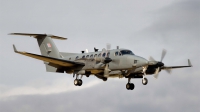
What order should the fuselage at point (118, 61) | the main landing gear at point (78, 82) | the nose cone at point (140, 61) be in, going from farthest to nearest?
the main landing gear at point (78, 82)
the fuselage at point (118, 61)
the nose cone at point (140, 61)

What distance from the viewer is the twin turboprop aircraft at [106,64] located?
47.5 metres

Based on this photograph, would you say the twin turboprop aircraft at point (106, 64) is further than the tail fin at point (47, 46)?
No

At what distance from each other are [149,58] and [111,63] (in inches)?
142

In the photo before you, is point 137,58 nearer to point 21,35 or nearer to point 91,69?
point 91,69

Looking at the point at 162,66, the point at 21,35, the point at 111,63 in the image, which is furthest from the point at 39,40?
the point at 162,66

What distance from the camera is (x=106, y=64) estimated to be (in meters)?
48.4

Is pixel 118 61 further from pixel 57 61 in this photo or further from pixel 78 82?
pixel 57 61

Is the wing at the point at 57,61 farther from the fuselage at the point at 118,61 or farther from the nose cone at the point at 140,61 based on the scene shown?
the nose cone at the point at 140,61

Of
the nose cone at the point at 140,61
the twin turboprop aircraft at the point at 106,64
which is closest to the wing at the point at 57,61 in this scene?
the twin turboprop aircraft at the point at 106,64

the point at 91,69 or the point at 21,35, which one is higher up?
the point at 21,35

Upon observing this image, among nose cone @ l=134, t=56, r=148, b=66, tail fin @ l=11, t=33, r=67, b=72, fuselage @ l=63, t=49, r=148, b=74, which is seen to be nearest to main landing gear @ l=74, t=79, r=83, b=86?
fuselage @ l=63, t=49, r=148, b=74

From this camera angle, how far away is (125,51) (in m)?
48.5

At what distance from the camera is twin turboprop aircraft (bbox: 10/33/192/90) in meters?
47.5

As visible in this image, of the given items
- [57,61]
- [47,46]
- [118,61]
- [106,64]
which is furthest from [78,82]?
[47,46]
